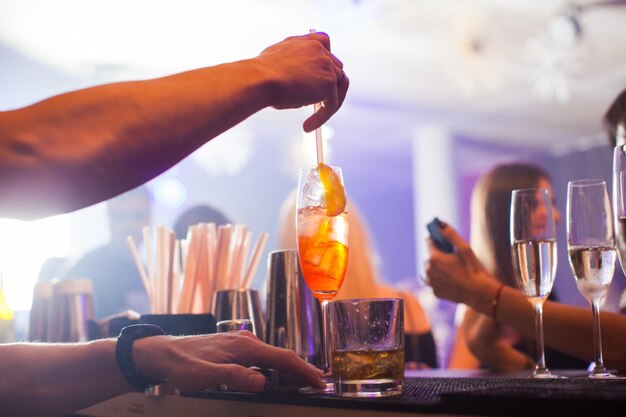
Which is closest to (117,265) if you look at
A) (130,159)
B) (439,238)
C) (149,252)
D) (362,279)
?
(362,279)

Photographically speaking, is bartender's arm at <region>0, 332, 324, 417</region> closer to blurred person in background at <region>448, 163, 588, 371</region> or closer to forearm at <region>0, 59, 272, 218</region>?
forearm at <region>0, 59, 272, 218</region>

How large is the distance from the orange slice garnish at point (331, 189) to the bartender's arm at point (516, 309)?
1.82 feet

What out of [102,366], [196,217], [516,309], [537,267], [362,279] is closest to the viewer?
[102,366]

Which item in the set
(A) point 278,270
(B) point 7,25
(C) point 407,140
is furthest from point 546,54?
(A) point 278,270

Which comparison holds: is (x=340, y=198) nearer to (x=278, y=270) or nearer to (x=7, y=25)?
(x=278, y=270)

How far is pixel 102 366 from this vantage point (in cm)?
91

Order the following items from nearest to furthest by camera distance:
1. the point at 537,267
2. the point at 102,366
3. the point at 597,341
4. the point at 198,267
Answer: the point at 102,366, the point at 597,341, the point at 537,267, the point at 198,267

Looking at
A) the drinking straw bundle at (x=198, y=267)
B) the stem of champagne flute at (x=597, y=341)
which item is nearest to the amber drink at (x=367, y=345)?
the stem of champagne flute at (x=597, y=341)

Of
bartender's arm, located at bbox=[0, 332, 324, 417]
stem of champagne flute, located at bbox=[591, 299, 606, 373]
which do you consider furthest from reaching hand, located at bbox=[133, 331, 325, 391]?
stem of champagne flute, located at bbox=[591, 299, 606, 373]

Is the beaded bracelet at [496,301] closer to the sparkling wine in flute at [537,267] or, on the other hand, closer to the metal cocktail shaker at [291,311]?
the sparkling wine in flute at [537,267]

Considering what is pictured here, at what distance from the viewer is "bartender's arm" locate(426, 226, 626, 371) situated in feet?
4.04

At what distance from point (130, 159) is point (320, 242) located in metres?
0.41

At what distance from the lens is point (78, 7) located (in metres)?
4.51

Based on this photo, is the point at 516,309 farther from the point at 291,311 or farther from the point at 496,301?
the point at 291,311
